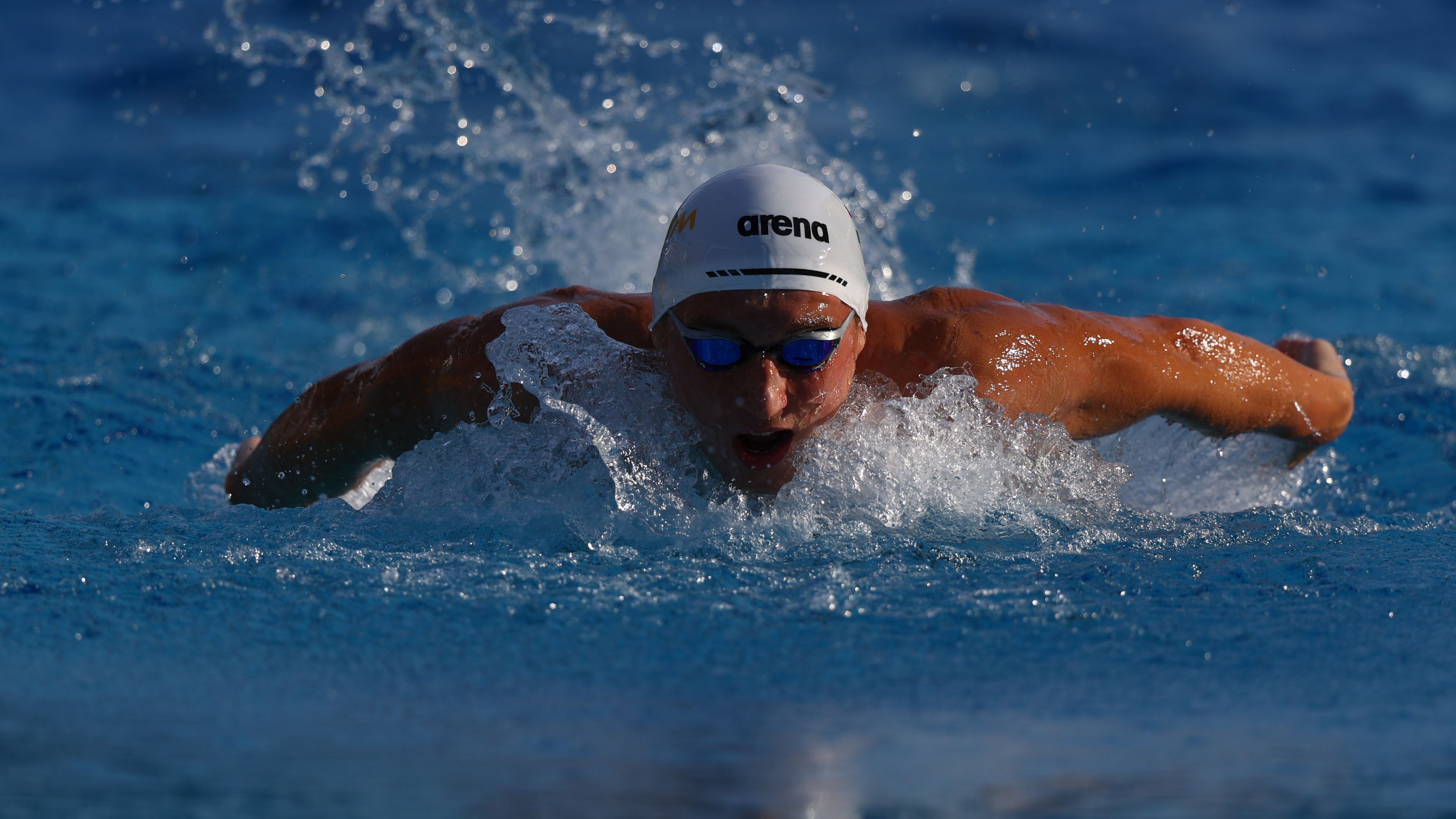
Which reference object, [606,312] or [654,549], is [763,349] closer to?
[654,549]

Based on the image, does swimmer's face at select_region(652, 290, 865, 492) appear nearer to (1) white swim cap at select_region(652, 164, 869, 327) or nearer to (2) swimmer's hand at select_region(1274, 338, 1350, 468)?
(1) white swim cap at select_region(652, 164, 869, 327)

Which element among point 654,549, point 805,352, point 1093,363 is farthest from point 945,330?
point 654,549

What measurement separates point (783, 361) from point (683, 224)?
42cm

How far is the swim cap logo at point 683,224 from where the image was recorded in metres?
2.71

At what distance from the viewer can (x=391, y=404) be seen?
284cm

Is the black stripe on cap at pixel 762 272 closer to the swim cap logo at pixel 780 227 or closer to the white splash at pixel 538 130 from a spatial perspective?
the swim cap logo at pixel 780 227

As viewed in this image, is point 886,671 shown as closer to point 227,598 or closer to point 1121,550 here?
point 1121,550

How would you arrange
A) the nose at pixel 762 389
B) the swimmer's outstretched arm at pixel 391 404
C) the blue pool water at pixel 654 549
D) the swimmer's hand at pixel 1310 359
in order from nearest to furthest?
the blue pool water at pixel 654 549 → the nose at pixel 762 389 → the swimmer's outstretched arm at pixel 391 404 → the swimmer's hand at pixel 1310 359

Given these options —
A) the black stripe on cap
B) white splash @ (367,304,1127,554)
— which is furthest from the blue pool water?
the black stripe on cap

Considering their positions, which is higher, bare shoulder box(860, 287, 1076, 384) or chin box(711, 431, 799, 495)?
bare shoulder box(860, 287, 1076, 384)

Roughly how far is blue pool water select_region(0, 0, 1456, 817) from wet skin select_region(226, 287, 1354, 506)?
9 cm

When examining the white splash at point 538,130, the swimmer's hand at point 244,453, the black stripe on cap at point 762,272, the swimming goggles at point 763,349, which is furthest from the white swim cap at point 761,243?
the white splash at point 538,130

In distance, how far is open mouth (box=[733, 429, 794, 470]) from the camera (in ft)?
8.63

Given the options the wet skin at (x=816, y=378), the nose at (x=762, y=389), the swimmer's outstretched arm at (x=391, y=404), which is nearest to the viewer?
the nose at (x=762, y=389)
